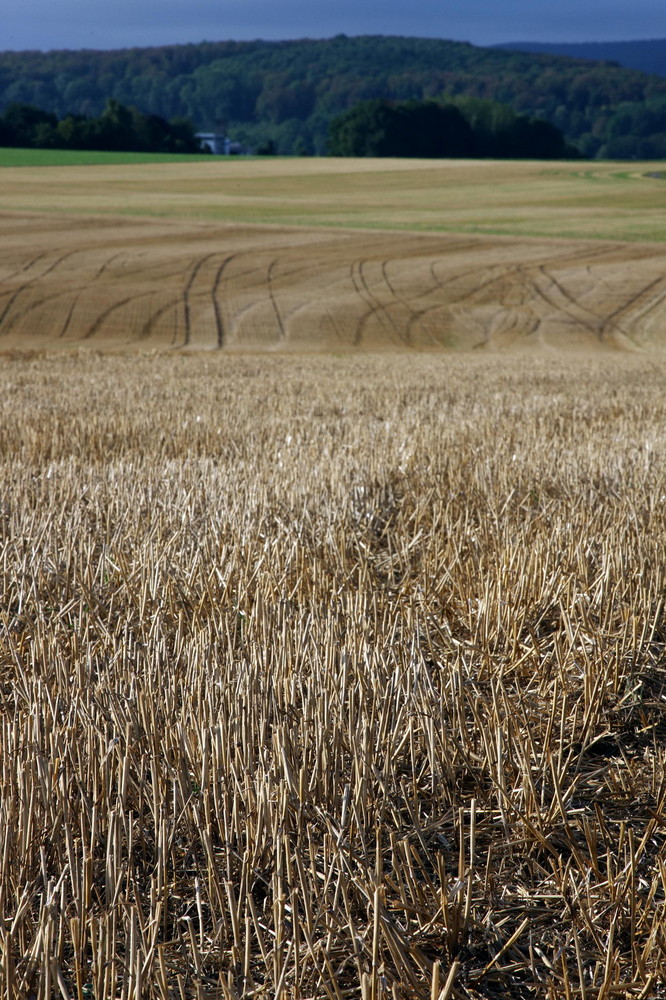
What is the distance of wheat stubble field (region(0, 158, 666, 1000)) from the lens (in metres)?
1.71

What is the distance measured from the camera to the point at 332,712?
90.4 inches

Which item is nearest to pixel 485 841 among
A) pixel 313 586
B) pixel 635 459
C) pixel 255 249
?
pixel 313 586

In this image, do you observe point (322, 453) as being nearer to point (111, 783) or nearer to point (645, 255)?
point (111, 783)

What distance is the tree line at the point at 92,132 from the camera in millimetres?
87688

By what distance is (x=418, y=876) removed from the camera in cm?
205

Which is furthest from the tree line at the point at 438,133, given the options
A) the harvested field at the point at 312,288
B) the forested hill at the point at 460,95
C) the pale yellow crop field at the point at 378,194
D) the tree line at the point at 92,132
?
the harvested field at the point at 312,288

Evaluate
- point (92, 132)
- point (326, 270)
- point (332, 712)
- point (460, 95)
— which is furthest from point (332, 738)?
point (460, 95)

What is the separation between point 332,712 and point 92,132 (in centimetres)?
9651

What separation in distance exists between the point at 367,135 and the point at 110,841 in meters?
102

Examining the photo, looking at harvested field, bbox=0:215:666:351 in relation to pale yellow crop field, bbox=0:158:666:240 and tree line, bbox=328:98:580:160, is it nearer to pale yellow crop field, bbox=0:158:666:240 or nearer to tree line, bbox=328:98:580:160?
pale yellow crop field, bbox=0:158:666:240

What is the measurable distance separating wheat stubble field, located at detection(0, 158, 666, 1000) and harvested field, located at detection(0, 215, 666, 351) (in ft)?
65.1

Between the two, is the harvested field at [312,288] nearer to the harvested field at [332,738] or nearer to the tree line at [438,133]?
the harvested field at [332,738]

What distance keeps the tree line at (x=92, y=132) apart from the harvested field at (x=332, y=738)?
92.3m

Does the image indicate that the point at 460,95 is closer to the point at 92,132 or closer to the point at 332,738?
the point at 92,132
